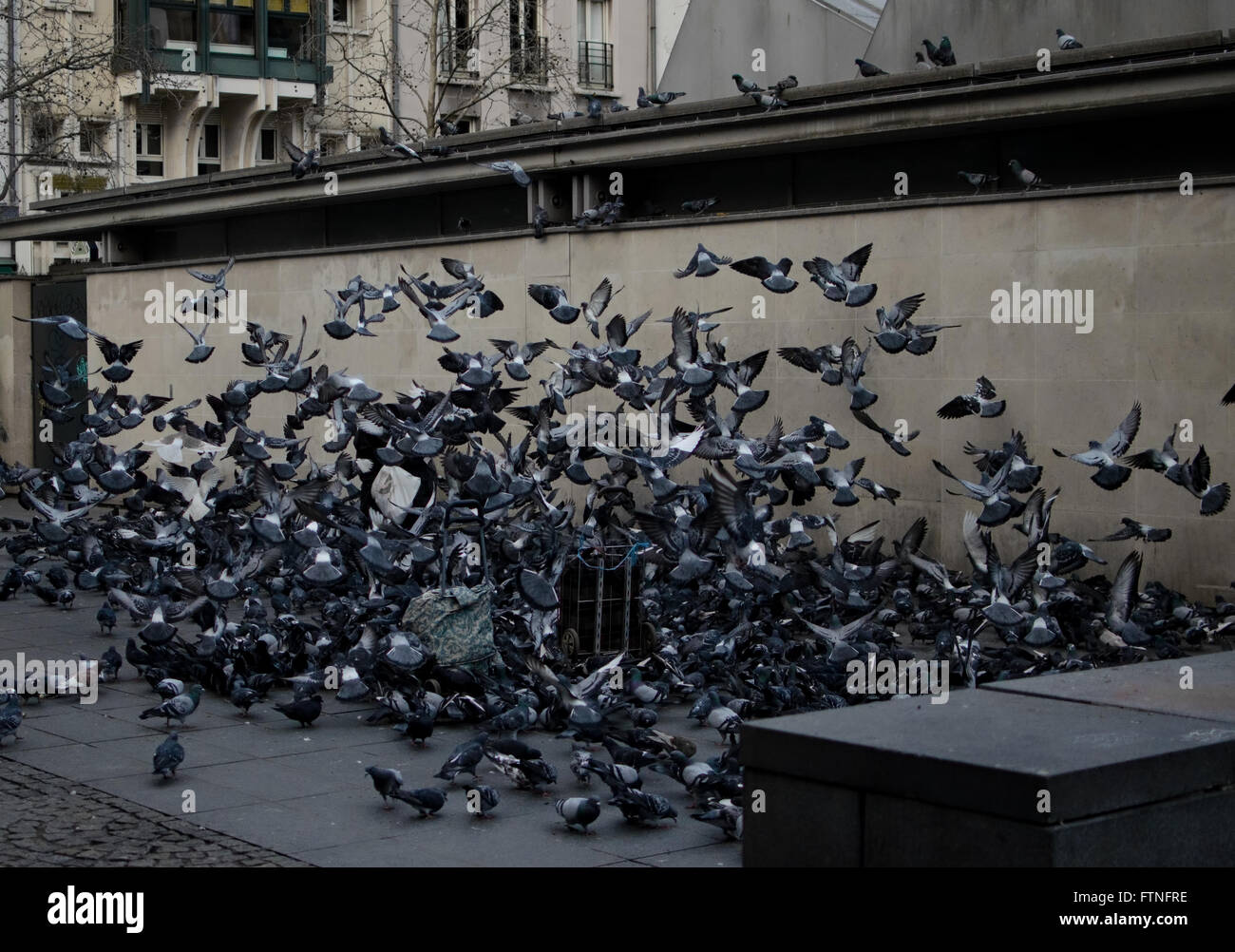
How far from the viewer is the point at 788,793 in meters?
5.14

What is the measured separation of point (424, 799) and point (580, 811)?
28.3 inches

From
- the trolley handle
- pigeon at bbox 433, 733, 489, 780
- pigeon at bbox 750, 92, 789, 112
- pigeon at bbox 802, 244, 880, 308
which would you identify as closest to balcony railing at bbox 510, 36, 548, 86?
pigeon at bbox 750, 92, 789, 112

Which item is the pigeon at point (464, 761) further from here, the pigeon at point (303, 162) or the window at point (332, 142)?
the window at point (332, 142)

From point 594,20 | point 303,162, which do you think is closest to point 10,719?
point 303,162

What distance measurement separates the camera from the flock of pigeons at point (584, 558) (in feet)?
30.1

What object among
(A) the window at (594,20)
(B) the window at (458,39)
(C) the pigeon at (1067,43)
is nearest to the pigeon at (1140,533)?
(C) the pigeon at (1067,43)

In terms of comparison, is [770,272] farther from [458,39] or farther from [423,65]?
[423,65]

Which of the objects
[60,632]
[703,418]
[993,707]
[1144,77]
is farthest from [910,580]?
[993,707]

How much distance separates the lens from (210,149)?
136ft

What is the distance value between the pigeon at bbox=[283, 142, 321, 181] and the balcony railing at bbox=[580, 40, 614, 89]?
2458cm

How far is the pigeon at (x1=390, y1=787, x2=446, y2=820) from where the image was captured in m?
7.02

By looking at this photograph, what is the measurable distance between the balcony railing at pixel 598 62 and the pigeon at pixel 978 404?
31.8 m

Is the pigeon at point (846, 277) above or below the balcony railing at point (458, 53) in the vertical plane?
below
